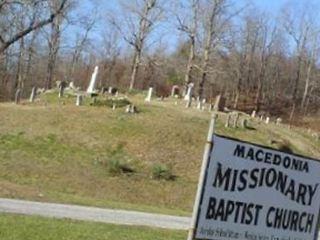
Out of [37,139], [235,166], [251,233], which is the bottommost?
[37,139]

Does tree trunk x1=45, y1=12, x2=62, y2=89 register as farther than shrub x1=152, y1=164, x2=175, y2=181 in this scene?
Yes

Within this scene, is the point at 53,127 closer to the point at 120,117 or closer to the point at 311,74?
the point at 120,117

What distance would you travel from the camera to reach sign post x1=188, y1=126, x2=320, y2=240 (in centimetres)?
564

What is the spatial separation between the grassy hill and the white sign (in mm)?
13994

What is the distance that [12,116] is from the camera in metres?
34.2

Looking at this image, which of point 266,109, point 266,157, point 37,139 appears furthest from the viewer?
point 266,109

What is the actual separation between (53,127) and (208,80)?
4354 centimetres

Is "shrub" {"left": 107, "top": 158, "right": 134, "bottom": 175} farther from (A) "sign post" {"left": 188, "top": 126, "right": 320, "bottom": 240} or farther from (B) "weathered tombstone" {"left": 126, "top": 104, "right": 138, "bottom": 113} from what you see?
(A) "sign post" {"left": 188, "top": 126, "right": 320, "bottom": 240}

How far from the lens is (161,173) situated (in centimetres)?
2872

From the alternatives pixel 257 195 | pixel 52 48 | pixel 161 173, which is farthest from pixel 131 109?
pixel 52 48

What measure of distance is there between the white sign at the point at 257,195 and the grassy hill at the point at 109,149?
1399 centimetres

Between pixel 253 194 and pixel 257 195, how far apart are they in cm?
5

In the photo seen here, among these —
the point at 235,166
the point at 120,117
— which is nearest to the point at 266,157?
the point at 235,166

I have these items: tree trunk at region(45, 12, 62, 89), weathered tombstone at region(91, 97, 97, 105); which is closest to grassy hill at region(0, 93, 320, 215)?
weathered tombstone at region(91, 97, 97, 105)
